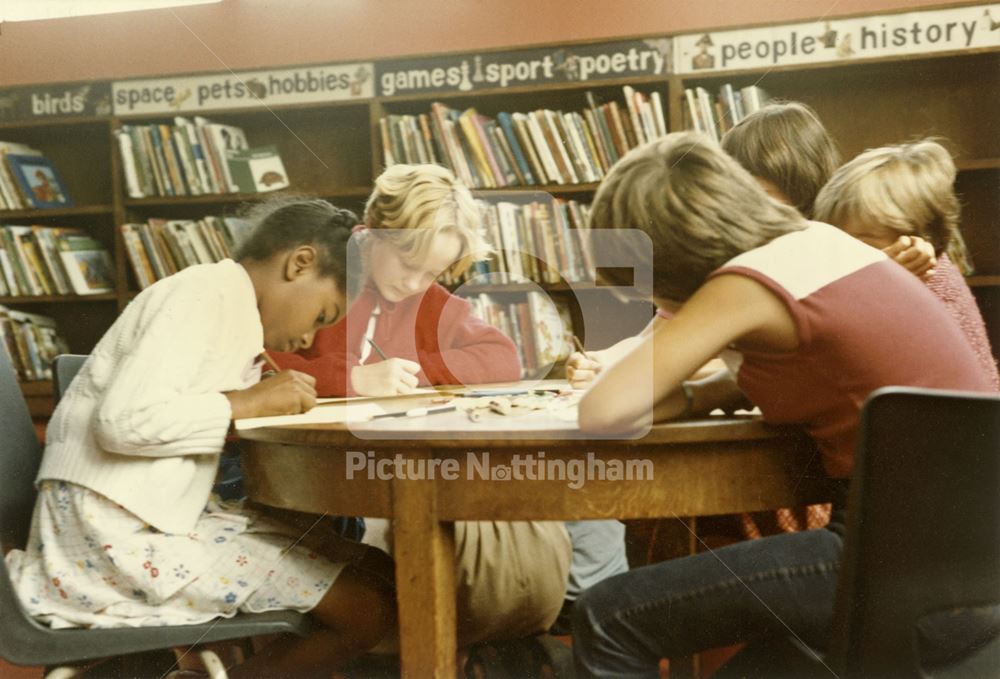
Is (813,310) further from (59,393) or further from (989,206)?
(989,206)

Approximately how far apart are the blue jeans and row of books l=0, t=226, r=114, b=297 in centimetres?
243

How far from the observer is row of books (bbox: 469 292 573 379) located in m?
2.61

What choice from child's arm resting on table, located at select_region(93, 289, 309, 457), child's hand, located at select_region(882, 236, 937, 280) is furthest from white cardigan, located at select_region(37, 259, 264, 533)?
child's hand, located at select_region(882, 236, 937, 280)

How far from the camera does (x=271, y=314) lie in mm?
1385

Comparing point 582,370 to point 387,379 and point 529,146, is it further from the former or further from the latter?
point 529,146

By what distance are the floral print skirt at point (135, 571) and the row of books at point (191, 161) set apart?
1.80 metres

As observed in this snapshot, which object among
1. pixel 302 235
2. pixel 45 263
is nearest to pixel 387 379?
pixel 302 235

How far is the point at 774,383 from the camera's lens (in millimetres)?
1008

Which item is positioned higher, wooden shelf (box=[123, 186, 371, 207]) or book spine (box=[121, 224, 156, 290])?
wooden shelf (box=[123, 186, 371, 207])

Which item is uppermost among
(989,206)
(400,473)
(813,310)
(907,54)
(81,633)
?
(907,54)

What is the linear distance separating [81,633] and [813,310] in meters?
0.94

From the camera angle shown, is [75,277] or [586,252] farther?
[75,277]

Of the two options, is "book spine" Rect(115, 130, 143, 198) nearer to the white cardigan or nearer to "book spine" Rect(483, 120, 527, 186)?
"book spine" Rect(483, 120, 527, 186)

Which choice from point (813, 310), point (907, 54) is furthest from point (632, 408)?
point (907, 54)
